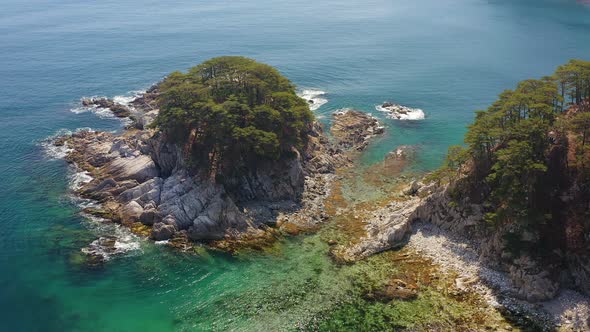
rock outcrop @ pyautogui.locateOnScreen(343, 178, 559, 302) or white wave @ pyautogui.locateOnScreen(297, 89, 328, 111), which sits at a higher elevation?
white wave @ pyautogui.locateOnScreen(297, 89, 328, 111)

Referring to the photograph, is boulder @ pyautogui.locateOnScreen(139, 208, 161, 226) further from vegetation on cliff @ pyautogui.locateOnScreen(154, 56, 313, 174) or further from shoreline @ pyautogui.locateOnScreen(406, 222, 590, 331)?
shoreline @ pyautogui.locateOnScreen(406, 222, 590, 331)

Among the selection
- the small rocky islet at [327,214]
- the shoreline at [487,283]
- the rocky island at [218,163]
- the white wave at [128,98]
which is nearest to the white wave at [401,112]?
the small rocky islet at [327,214]

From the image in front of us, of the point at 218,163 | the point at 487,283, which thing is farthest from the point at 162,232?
the point at 487,283

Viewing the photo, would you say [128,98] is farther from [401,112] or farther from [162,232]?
[401,112]

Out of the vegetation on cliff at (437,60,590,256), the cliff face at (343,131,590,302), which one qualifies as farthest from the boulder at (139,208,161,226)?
the vegetation on cliff at (437,60,590,256)

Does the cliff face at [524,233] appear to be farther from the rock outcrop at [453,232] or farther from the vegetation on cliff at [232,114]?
the vegetation on cliff at [232,114]
